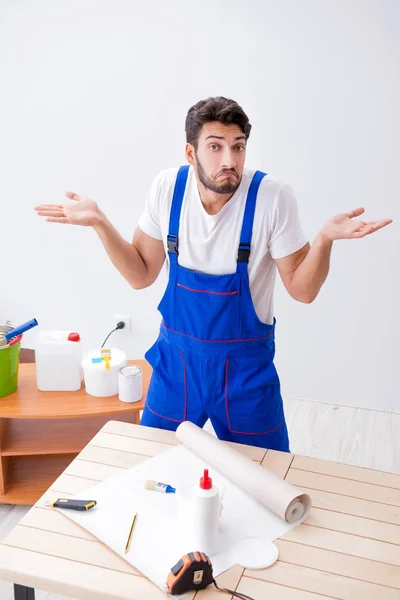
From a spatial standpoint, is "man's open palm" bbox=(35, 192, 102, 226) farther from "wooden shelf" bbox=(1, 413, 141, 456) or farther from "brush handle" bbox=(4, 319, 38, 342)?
"wooden shelf" bbox=(1, 413, 141, 456)

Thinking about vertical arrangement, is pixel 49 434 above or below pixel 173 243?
below

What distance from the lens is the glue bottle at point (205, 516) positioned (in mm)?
1386

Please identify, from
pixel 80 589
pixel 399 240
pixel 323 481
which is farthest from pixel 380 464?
pixel 80 589

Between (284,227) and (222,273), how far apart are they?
0.78 feet

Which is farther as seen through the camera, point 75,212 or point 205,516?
point 75,212

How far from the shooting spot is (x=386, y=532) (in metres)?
1.48

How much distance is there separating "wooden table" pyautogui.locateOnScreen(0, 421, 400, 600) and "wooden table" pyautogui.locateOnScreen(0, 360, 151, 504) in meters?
0.91

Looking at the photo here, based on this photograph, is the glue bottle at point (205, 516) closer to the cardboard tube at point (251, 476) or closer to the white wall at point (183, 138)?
the cardboard tube at point (251, 476)

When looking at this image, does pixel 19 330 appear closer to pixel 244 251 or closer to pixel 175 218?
pixel 175 218

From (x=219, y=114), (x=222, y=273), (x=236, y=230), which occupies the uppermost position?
(x=219, y=114)

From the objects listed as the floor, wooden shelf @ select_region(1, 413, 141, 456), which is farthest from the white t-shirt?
the floor

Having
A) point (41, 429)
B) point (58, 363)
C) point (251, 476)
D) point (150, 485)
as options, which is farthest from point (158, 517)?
point (41, 429)

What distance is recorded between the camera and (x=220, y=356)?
2043 millimetres

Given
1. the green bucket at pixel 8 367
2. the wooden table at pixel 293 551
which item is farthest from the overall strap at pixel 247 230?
the green bucket at pixel 8 367
